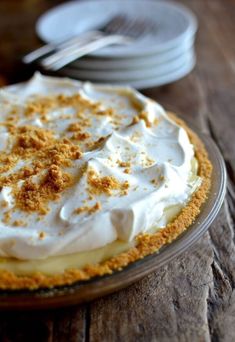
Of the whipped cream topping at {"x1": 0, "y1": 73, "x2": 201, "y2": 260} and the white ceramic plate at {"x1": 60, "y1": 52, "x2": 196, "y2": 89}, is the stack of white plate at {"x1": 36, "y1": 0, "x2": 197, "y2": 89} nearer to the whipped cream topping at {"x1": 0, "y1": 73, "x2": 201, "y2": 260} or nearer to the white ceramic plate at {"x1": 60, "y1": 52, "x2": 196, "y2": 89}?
the white ceramic plate at {"x1": 60, "y1": 52, "x2": 196, "y2": 89}

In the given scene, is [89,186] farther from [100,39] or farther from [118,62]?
[100,39]

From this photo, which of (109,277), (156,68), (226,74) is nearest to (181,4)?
(226,74)

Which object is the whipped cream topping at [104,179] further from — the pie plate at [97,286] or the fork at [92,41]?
the fork at [92,41]

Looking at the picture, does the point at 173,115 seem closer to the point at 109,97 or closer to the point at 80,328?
the point at 109,97

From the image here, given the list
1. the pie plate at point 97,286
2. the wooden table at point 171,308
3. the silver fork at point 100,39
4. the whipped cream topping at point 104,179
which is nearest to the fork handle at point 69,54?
the silver fork at point 100,39

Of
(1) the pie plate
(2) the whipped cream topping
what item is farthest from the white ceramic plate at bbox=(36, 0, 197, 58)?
(1) the pie plate

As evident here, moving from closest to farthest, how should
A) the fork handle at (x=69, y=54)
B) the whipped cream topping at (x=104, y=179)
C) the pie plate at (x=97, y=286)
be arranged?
1. the pie plate at (x=97, y=286)
2. the whipped cream topping at (x=104, y=179)
3. the fork handle at (x=69, y=54)

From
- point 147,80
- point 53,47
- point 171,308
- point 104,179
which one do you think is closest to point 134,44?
point 147,80
